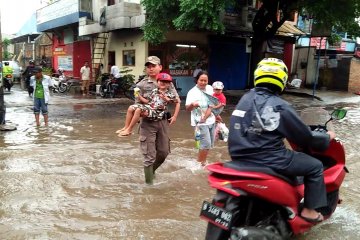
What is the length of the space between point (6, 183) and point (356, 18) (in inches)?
590

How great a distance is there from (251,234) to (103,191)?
109 inches

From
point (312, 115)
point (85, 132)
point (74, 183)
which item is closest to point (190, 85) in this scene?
point (85, 132)

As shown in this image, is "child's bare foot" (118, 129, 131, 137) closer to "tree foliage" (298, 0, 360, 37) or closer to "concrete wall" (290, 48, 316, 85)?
"tree foliage" (298, 0, 360, 37)

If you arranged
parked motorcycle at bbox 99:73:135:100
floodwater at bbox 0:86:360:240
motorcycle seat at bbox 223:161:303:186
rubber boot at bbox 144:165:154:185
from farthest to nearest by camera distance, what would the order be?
parked motorcycle at bbox 99:73:135:100, rubber boot at bbox 144:165:154:185, floodwater at bbox 0:86:360:240, motorcycle seat at bbox 223:161:303:186

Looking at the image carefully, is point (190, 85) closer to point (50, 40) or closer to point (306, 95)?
point (306, 95)

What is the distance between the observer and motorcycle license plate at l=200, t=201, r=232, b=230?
107 inches

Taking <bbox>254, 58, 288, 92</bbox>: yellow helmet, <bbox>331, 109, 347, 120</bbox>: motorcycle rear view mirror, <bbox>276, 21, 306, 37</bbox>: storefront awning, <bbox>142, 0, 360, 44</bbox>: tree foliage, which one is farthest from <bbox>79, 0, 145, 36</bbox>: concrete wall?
<bbox>254, 58, 288, 92</bbox>: yellow helmet

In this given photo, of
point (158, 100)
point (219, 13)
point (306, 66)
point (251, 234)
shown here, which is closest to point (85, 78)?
point (219, 13)

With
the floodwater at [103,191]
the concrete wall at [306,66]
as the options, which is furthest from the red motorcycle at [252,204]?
the concrete wall at [306,66]

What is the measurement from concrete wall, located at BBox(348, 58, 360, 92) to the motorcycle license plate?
911 inches

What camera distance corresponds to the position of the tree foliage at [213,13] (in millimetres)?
12750

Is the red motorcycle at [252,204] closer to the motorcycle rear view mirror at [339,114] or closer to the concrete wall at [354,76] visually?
the motorcycle rear view mirror at [339,114]

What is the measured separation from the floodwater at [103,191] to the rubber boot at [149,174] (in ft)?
0.29

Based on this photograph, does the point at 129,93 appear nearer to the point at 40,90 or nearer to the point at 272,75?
the point at 40,90
